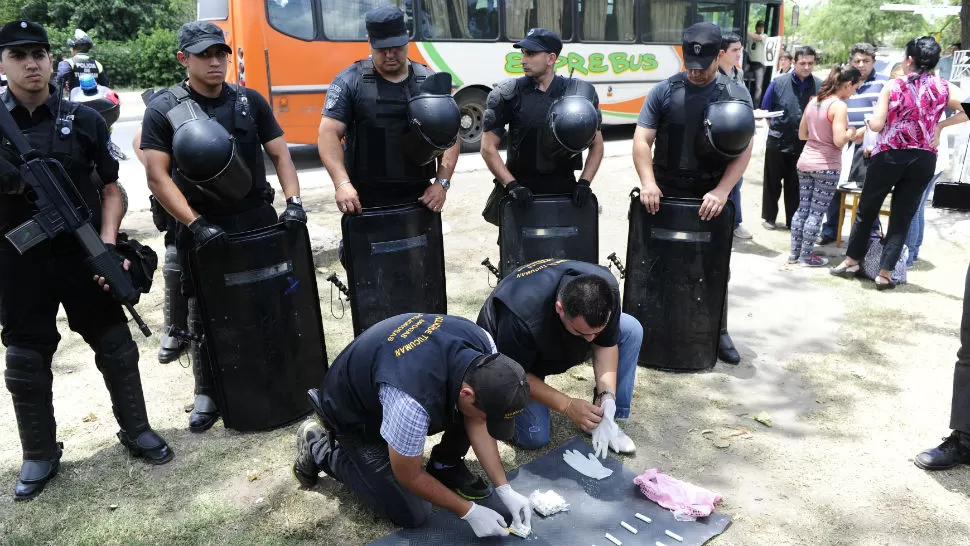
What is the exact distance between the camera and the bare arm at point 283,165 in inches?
131

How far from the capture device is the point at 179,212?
2975 millimetres

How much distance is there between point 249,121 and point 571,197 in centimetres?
168

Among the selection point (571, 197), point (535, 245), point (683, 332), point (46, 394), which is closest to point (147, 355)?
point (46, 394)

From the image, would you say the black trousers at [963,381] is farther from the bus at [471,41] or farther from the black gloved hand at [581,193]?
the bus at [471,41]

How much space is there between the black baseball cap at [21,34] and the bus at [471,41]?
6149mm

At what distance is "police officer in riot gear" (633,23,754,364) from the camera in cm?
361

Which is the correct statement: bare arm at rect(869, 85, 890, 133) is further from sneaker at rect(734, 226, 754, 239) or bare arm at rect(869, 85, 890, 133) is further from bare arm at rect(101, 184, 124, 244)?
bare arm at rect(101, 184, 124, 244)

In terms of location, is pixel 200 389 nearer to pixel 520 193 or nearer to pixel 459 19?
pixel 520 193

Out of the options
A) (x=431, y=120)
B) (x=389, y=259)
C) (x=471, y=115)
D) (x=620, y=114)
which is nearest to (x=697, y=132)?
(x=431, y=120)

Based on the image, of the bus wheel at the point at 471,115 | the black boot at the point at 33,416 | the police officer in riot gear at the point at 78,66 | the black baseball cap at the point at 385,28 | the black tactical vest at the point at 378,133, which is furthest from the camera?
the bus wheel at the point at 471,115

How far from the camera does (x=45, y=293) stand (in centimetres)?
279

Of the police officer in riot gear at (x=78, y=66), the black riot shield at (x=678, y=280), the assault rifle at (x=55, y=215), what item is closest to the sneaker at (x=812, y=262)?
the black riot shield at (x=678, y=280)

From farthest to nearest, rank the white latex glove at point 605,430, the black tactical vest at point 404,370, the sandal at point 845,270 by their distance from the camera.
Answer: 1. the sandal at point 845,270
2. the white latex glove at point 605,430
3. the black tactical vest at point 404,370

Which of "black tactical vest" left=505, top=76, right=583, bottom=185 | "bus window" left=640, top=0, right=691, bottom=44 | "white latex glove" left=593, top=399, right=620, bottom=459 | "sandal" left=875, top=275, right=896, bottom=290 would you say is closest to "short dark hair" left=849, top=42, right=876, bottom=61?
"sandal" left=875, top=275, right=896, bottom=290
